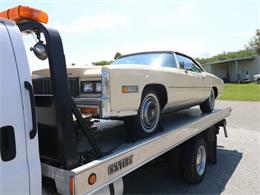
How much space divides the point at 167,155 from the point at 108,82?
202 cm

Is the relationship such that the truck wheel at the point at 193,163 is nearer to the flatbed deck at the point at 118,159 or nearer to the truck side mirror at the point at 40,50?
the flatbed deck at the point at 118,159

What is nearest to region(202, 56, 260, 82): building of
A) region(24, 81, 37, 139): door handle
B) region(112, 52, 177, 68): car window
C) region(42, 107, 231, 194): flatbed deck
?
region(112, 52, 177, 68): car window

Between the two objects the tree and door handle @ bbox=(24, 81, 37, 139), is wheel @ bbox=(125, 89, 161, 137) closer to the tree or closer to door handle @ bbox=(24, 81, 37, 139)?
door handle @ bbox=(24, 81, 37, 139)

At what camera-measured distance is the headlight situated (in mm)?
2914

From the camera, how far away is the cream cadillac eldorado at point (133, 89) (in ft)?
9.46

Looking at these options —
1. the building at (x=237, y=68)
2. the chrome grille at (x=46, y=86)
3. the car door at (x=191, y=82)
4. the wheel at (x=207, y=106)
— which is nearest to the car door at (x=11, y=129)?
the chrome grille at (x=46, y=86)

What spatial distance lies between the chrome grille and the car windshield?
180 centimetres

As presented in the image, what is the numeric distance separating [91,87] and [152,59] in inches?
79.5

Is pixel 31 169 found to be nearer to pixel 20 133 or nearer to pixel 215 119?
pixel 20 133

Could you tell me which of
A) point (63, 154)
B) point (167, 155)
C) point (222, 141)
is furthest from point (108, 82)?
point (222, 141)

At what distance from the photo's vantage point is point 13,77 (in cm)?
185

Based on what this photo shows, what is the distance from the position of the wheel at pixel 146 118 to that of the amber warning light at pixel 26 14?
5.44ft

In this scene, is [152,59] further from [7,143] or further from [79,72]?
[7,143]

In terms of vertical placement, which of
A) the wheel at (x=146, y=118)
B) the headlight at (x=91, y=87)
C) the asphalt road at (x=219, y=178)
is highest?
the headlight at (x=91, y=87)
